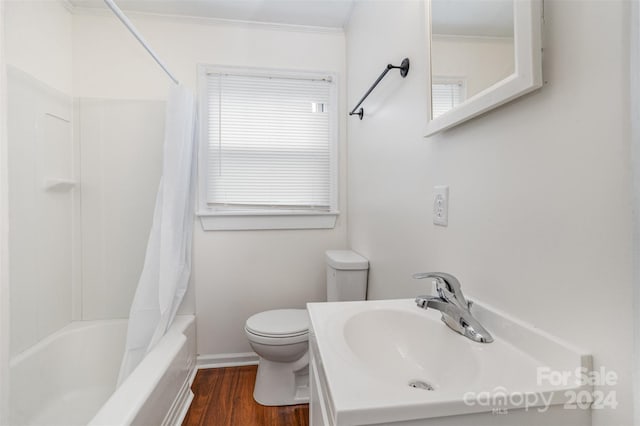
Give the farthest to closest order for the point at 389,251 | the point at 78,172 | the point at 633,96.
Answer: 1. the point at 78,172
2. the point at 389,251
3. the point at 633,96

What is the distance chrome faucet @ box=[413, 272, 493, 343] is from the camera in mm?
715

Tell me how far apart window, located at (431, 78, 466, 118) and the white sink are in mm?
597

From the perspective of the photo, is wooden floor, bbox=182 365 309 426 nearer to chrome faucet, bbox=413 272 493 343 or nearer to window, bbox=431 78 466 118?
chrome faucet, bbox=413 272 493 343

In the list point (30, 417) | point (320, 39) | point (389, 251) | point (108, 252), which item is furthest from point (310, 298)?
point (320, 39)

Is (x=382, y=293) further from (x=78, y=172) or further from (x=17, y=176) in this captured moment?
(x=78, y=172)

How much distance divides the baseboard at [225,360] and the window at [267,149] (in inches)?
34.4

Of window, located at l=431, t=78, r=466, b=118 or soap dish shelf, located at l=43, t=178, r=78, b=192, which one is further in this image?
soap dish shelf, located at l=43, t=178, r=78, b=192

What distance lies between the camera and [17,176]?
4.25ft

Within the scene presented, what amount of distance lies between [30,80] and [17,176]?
49 centimetres

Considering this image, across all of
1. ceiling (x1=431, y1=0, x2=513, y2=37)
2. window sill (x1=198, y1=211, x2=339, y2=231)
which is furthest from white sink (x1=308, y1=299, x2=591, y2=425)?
window sill (x1=198, y1=211, x2=339, y2=231)

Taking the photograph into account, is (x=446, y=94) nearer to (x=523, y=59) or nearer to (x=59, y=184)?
(x=523, y=59)

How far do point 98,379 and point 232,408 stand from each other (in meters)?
0.79

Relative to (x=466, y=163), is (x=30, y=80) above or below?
above

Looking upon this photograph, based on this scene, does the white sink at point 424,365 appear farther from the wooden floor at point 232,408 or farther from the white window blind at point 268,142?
the white window blind at point 268,142
